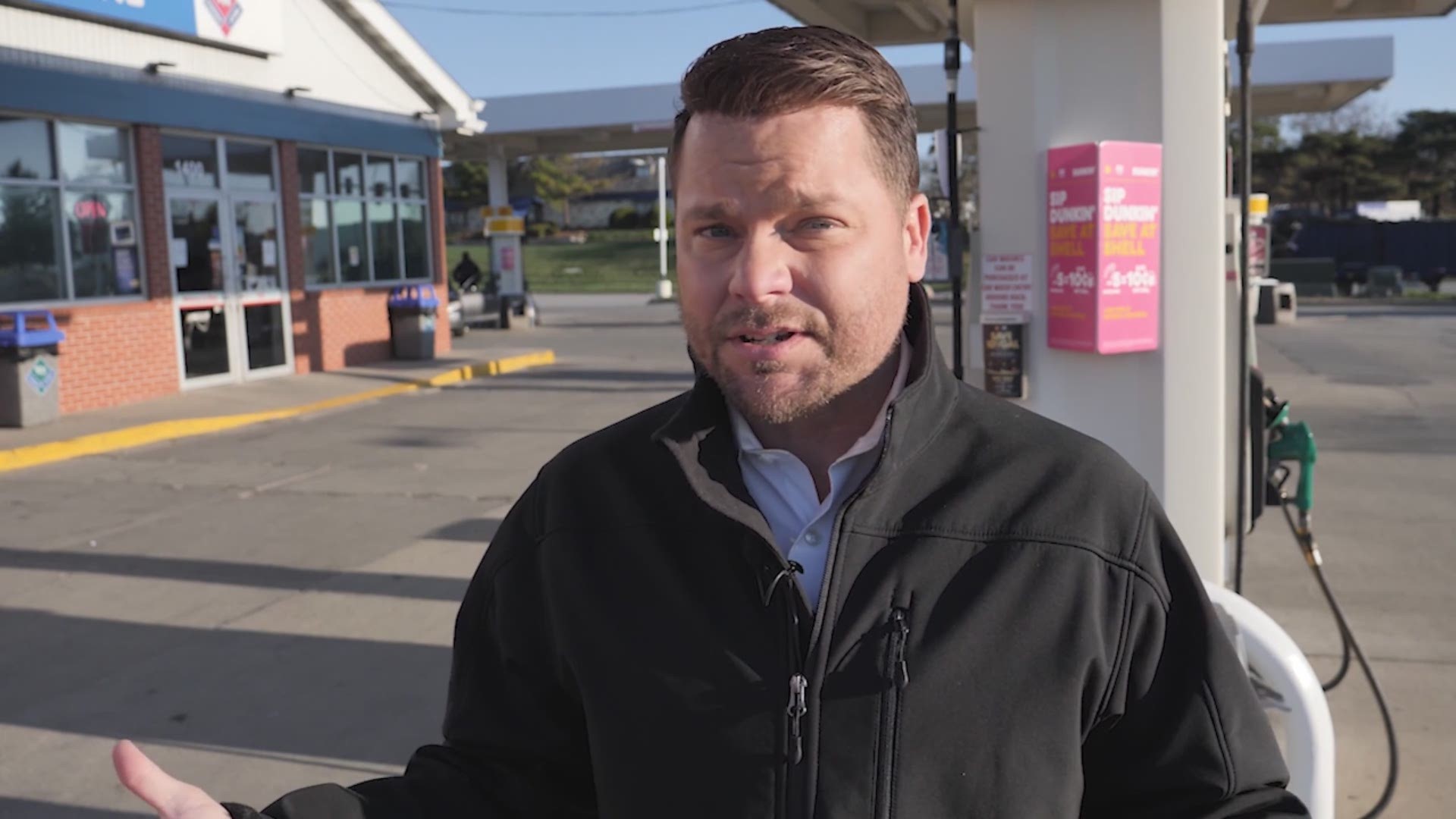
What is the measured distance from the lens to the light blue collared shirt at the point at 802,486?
1668 millimetres

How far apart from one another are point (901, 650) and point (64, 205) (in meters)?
14.6

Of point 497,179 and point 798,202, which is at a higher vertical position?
point 497,179

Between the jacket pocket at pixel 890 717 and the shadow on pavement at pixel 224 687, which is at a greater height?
the jacket pocket at pixel 890 717

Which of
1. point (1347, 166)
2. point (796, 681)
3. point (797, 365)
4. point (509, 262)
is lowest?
point (796, 681)

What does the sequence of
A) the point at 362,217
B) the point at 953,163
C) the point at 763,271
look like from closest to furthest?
the point at 763,271
the point at 953,163
the point at 362,217

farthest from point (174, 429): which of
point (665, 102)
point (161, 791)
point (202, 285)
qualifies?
point (665, 102)

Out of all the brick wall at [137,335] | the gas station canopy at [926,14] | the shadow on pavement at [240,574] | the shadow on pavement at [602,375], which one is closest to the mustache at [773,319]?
the gas station canopy at [926,14]

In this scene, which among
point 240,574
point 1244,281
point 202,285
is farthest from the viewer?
point 202,285

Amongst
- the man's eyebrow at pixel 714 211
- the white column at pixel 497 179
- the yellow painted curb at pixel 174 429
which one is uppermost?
the white column at pixel 497 179

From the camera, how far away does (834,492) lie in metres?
1.71

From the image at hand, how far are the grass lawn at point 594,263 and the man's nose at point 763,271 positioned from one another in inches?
1796

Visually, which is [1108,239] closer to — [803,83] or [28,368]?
[803,83]

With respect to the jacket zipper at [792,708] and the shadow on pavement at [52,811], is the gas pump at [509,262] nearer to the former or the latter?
the shadow on pavement at [52,811]

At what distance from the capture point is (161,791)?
62.7 inches
